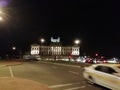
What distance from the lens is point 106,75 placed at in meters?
11.8

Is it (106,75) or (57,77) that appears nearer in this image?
(106,75)

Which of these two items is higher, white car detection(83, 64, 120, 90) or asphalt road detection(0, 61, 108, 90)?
white car detection(83, 64, 120, 90)

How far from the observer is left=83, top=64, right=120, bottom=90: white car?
11055 millimetres

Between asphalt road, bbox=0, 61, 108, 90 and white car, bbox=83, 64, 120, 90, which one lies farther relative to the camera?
asphalt road, bbox=0, 61, 108, 90

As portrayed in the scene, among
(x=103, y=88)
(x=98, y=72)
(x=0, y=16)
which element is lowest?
(x=103, y=88)

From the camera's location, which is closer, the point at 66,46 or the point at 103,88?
the point at 103,88

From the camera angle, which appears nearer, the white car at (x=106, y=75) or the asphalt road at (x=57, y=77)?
the white car at (x=106, y=75)

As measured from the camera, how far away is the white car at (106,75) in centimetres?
1105

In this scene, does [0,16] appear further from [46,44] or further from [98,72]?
[46,44]

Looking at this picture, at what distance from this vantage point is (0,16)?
2489cm

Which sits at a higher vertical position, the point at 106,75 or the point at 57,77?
the point at 106,75

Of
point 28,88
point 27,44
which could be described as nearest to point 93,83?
point 28,88

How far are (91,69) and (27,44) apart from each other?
140156mm

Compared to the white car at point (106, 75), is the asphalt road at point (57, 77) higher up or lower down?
lower down
